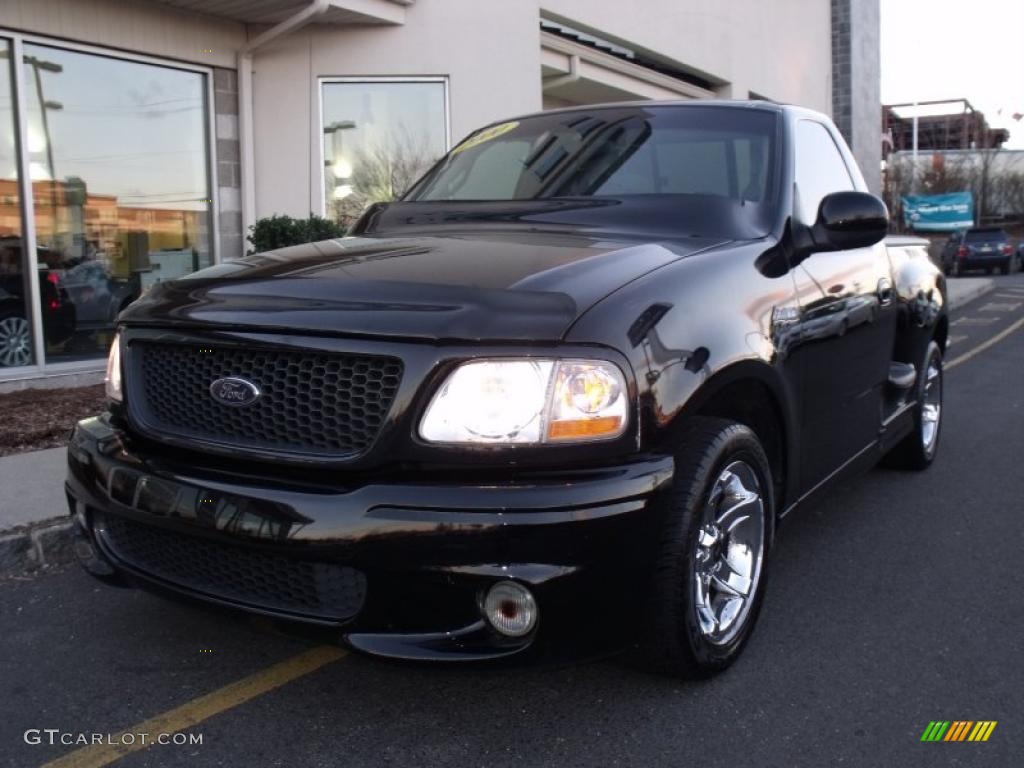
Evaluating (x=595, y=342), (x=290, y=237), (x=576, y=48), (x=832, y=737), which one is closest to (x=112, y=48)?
(x=290, y=237)

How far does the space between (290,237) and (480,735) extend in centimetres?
700

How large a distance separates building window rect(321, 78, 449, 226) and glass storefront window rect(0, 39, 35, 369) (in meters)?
2.96

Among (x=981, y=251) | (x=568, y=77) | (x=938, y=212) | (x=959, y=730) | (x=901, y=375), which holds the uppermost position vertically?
(x=938, y=212)

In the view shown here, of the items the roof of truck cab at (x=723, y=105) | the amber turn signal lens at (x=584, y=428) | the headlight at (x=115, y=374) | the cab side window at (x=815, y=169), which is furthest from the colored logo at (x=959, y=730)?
the headlight at (x=115, y=374)

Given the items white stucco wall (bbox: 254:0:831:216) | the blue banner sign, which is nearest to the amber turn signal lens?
white stucco wall (bbox: 254:0:831:216)

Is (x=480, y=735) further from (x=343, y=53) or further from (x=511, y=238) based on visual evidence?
(x=343, y=53)

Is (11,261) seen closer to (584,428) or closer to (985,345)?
(584,428)

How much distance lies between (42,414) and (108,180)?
10.1ft

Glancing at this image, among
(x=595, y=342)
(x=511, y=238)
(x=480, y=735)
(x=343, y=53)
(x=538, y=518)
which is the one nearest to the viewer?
(x=538, y=518)

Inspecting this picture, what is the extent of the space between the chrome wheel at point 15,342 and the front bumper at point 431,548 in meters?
6.39

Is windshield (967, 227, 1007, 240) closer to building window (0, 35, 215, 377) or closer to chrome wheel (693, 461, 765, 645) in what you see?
building window (0, 35, 215, 377)

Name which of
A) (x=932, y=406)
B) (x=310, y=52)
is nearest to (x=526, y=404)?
(x=932, y=406)

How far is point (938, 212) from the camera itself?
50250 millimetres

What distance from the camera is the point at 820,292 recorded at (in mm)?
3633
